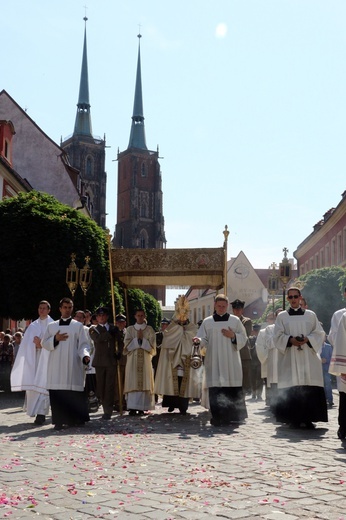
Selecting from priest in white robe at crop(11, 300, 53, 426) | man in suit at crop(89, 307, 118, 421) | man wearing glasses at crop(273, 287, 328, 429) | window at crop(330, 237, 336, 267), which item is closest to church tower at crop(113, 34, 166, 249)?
window at crop(330, 237, 336, 267)

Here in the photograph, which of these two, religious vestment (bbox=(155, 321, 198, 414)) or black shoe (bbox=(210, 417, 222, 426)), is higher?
religious vestment (bbox=(155, 321, 198, 414))

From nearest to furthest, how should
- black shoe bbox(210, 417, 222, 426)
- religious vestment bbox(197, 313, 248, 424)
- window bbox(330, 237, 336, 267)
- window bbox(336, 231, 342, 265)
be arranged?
1. black shoe bbox(210, 417, 222, 426)
2. religious vestment bbox(197, 313, 248, 424)
3. window bbox(336, 231, 342, 265)
4. window bbox(330, 237, 336, 267)

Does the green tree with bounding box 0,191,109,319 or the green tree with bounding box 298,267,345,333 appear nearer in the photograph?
the green tree with bounding box 0,191,109,319

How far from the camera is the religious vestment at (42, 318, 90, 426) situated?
11.4 metres

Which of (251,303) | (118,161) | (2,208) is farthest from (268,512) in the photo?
(118,161)

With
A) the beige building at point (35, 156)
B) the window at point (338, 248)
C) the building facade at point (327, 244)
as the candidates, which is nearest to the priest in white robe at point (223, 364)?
the building facade at point (327, 244)

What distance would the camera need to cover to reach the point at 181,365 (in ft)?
44.1

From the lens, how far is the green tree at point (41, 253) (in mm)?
23328

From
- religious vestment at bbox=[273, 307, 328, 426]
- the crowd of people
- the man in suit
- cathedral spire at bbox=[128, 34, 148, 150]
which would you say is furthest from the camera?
cathedral spire at bbox=[128, 34, 148, 150]

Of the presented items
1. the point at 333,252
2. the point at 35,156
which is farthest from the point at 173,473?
the point at 333,252

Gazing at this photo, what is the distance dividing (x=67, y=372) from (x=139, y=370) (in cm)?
244

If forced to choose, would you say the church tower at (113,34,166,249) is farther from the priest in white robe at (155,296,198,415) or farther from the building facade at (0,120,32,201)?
the priest in white robe at (155,296,198,415)

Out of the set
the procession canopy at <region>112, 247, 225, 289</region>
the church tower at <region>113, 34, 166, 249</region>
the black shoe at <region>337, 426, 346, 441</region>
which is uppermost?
the church tower at <region>113, 34, 166, 249</region>

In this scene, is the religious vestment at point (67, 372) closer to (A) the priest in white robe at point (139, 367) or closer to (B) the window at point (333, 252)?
(A) the priest in white robe at point (139, 367)
